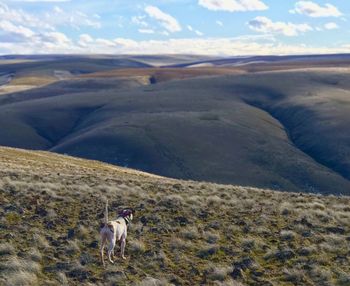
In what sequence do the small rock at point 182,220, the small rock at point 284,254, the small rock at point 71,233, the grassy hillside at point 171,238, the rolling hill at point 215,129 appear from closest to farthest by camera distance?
the grassy hillside at point 171,238
the small rock at point 284,254
the small rock at point 71,233
the small rock at point 182,220
the rolling hill at point 215,129

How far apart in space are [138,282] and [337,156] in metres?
73.7

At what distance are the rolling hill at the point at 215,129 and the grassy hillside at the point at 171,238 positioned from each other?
4981cm

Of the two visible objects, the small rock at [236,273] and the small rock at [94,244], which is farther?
the small rock at [94,244]

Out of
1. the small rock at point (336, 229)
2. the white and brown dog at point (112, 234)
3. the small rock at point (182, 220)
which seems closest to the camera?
the white and brown dog at point (112, 234)

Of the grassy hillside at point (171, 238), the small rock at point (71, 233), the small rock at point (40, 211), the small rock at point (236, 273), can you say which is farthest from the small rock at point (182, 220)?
the small rock at point (40, 211)

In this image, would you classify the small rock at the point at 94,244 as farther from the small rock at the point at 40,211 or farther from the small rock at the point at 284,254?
the small rock at the point at 284,254

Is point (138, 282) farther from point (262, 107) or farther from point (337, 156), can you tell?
point (262, 107)

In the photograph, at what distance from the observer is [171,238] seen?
19.3 metres

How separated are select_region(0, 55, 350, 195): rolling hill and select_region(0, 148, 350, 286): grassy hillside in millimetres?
49806

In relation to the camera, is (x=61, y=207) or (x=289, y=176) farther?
(x=289, y=176)

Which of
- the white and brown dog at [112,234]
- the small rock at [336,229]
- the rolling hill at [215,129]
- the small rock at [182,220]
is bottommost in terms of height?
the rolling hill at [215,129]

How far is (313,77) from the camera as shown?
5935 inches

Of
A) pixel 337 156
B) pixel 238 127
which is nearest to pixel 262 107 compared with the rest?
pixel 238 127

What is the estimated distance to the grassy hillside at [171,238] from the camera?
16672 mm
